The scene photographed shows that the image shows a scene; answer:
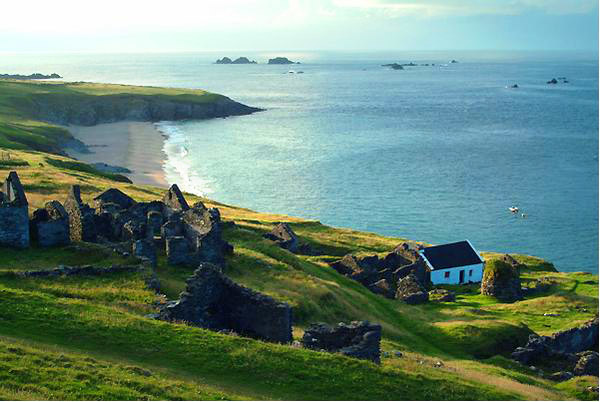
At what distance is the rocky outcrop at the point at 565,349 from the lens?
44.3m

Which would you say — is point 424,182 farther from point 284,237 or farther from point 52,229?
point 52,229

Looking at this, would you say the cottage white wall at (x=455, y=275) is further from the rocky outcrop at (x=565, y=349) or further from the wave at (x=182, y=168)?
the wave at (x=182, y=168)

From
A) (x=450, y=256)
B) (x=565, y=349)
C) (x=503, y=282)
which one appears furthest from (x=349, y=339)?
(x=450, y=256)

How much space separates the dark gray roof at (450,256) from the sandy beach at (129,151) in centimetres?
6617

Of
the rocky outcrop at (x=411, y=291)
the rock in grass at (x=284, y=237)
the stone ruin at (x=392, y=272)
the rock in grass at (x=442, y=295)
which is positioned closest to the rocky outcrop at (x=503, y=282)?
the rock in grass at (x=442, y=295)

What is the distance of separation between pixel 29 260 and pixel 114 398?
70.8 feet

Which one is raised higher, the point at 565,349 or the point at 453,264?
the point at 565,349

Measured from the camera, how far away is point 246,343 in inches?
1117

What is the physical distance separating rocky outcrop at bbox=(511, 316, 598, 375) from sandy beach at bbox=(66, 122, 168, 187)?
90957mm

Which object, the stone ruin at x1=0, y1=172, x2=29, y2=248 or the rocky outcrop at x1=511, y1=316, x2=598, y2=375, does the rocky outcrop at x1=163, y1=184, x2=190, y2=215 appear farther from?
the rocky outcrop at x1=511, y1=316, x2=598, y2=375

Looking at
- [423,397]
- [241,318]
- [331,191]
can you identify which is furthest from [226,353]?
[331,191]

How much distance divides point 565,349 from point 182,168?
112 metres

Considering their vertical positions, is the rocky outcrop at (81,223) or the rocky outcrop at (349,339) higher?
the rocky outcrop at (81,223)

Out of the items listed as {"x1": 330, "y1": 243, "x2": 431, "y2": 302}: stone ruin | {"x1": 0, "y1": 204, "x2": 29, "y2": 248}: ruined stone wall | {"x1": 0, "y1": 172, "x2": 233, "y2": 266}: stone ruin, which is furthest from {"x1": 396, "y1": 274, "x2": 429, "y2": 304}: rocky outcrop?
{"x1": 0, "y1": 204, "x2": 29, "y2": 248}: ruined stone wall
